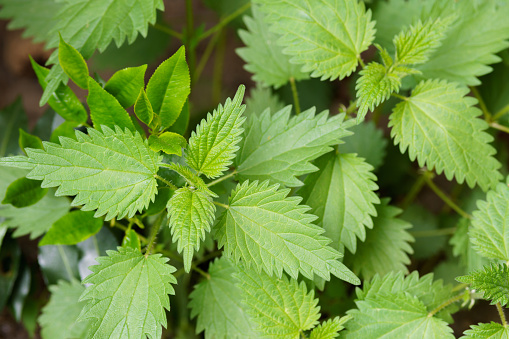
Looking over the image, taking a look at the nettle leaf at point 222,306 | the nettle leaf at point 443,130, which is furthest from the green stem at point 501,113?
the nettle leaf at point 222,306

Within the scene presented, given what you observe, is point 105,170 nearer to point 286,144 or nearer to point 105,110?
point 105,110

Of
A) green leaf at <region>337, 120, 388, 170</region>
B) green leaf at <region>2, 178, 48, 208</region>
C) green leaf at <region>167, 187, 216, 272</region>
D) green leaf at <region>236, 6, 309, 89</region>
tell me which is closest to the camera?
green leaf at <region>167, 187, 216, 272</region>

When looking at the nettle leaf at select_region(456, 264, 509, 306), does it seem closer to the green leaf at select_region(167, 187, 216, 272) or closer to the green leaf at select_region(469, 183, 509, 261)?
the green leaf at select_region(469, 183, 509, 261)

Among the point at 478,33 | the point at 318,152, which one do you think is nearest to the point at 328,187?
the point at 318,152

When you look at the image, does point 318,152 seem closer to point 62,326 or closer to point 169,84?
point 169,84

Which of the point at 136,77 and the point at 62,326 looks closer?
the point at 136,77

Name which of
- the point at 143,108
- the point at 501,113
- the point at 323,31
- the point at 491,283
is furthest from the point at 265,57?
the point at 491,283

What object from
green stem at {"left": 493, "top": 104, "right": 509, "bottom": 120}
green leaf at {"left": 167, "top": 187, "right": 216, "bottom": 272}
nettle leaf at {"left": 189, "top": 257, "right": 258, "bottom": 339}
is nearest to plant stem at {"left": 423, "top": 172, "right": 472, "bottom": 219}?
green stem at {"left": 493, "top": 104, "right": 509, "bottom": 120}
